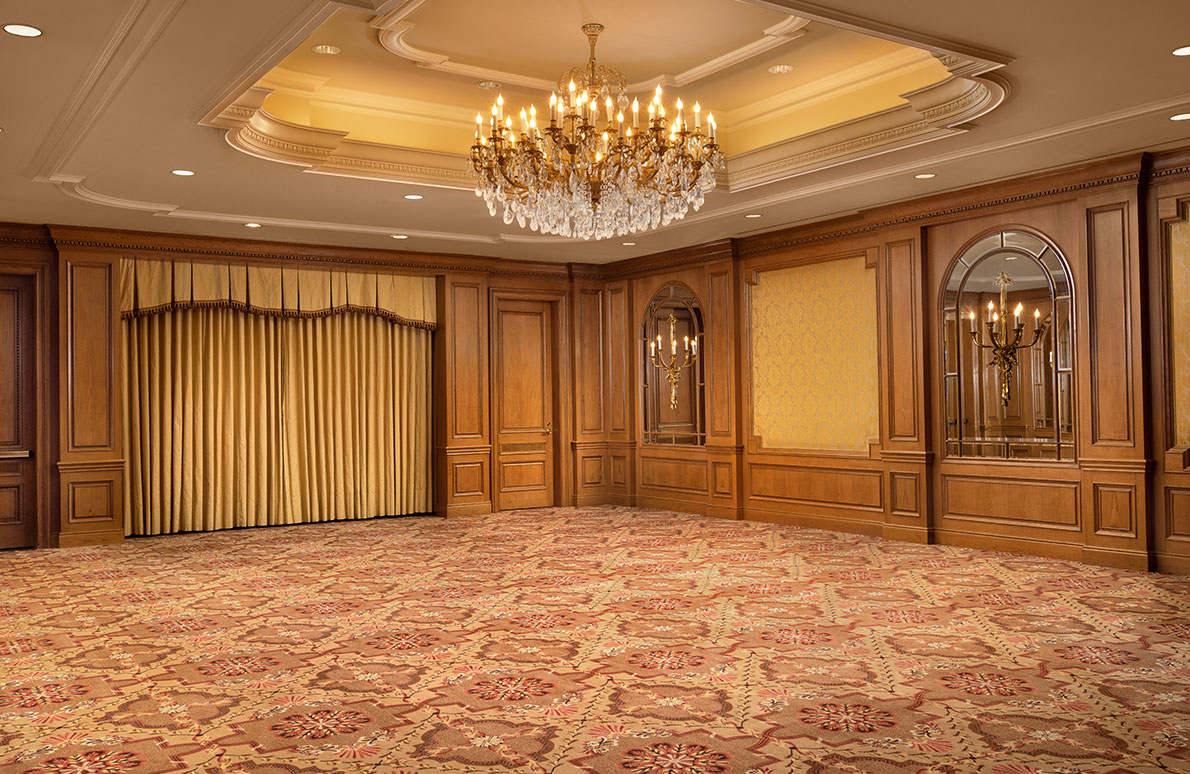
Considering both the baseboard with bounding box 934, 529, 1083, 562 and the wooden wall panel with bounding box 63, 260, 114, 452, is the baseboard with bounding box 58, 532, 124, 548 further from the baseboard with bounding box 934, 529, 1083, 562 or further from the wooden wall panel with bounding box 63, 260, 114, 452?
the baseboard with bounding box 934, 529, 1083, 562

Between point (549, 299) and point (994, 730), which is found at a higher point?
point (549, 299)

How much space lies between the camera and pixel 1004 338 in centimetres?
768

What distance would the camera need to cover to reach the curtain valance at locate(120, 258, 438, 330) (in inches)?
357

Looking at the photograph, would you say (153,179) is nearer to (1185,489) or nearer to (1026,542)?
(1026,542)

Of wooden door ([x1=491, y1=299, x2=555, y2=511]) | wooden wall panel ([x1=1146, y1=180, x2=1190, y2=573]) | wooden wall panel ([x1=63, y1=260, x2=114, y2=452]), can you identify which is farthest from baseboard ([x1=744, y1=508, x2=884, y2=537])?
wooden wall panel ([x1=63, y1=260, x2=114, y2=452])

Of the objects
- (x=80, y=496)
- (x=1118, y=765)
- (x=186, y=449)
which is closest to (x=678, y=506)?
(x=186, y=449)

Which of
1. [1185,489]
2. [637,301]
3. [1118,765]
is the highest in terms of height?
[637,301]

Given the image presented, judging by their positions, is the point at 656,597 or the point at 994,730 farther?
the point at 656,597

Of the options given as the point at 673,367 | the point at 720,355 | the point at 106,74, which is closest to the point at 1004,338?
the point at 720,355

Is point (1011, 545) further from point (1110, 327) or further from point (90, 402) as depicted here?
point (90, 402)

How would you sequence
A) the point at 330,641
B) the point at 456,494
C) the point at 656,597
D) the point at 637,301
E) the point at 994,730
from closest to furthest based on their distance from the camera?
1. the point at 994,730
2. the point at 330,641
3. the point at 656,597
4. the point at 456,494
5. the point at 637,301

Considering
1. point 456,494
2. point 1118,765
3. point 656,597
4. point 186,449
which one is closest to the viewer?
point 1118,765

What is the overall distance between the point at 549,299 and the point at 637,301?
1.08 m

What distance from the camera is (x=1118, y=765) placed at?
3.22 meters
